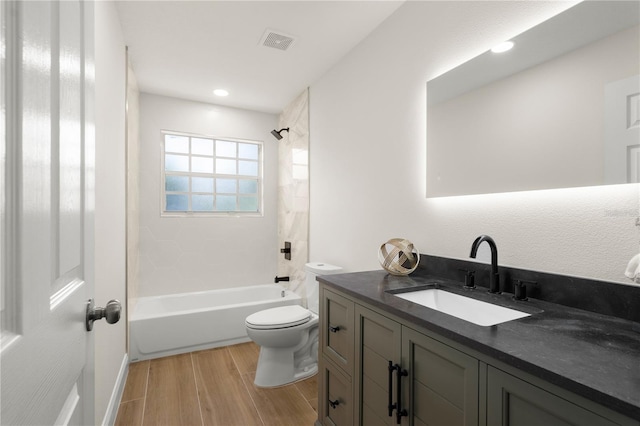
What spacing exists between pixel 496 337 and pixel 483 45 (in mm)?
1363

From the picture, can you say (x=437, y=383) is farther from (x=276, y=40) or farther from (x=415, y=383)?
(x=276, y=40)

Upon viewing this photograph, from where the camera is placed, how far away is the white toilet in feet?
7.50

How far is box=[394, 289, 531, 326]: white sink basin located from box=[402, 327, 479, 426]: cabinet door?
1.14ft

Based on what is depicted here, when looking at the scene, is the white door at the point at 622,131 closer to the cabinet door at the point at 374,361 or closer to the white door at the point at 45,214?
the cabinet door at the point at 374,361

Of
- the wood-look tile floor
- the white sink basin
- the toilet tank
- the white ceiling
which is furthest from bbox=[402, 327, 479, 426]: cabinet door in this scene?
the white ceiling

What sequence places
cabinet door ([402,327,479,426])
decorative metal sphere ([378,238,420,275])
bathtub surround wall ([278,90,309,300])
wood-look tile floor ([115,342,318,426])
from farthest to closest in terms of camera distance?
1. bathtub surround wall ([278,90,309,300])
2. wood-look tile floor ([115,342,318,426])
3. decorative metal sphere ([378,238,420,275])
4. cabinet door ([402,327,479,426])

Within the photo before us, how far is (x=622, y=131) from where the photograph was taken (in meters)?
1.07

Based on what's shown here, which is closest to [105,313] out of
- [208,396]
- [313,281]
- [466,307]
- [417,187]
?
[466,307]

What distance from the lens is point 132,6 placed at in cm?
205

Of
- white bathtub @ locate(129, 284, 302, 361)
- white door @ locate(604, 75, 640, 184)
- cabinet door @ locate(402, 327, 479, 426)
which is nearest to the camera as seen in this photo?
cabinet door @ locate(402, 327, 479, 426)

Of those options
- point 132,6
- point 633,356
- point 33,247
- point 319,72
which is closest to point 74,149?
point 33,247

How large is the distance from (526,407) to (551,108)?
3.60 ft

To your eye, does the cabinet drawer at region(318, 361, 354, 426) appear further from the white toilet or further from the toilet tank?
the toilet tank

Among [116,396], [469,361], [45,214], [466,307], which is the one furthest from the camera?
[116,396]
